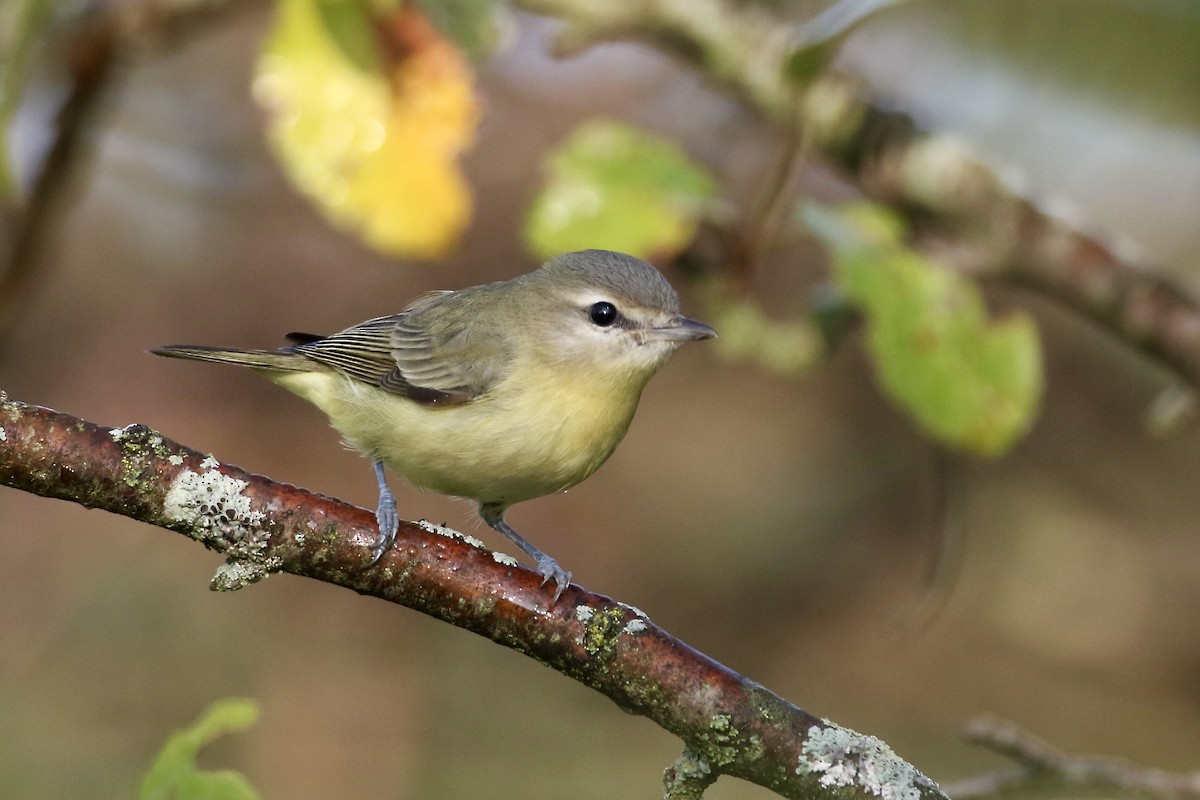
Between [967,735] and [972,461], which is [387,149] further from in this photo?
[972,461]

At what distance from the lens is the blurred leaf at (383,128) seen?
154 inches

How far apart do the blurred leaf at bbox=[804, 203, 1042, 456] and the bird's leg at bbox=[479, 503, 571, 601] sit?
1.23 meters

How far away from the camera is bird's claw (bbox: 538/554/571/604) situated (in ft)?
8.68

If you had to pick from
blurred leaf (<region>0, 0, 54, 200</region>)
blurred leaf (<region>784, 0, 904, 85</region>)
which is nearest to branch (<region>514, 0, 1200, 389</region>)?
blurred leaf (<region>784, 0, 904, 85</region>)

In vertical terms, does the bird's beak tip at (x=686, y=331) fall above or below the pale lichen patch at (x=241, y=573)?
above

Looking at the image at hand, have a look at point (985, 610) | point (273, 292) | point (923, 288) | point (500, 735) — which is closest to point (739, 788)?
point (500, 735)

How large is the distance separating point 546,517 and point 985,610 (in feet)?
10.7

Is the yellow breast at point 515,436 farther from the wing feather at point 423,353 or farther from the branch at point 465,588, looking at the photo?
the branch at point 465,588

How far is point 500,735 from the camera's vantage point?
7.80 m

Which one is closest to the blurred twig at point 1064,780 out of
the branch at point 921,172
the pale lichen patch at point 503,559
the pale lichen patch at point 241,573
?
the pale lichen patch at point 503,559

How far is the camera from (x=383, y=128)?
3994mm

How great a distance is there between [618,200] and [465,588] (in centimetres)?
181

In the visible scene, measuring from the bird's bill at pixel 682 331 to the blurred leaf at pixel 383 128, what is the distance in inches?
31.9

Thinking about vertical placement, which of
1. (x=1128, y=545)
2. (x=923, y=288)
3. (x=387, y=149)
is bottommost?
(x=387, y=149)
